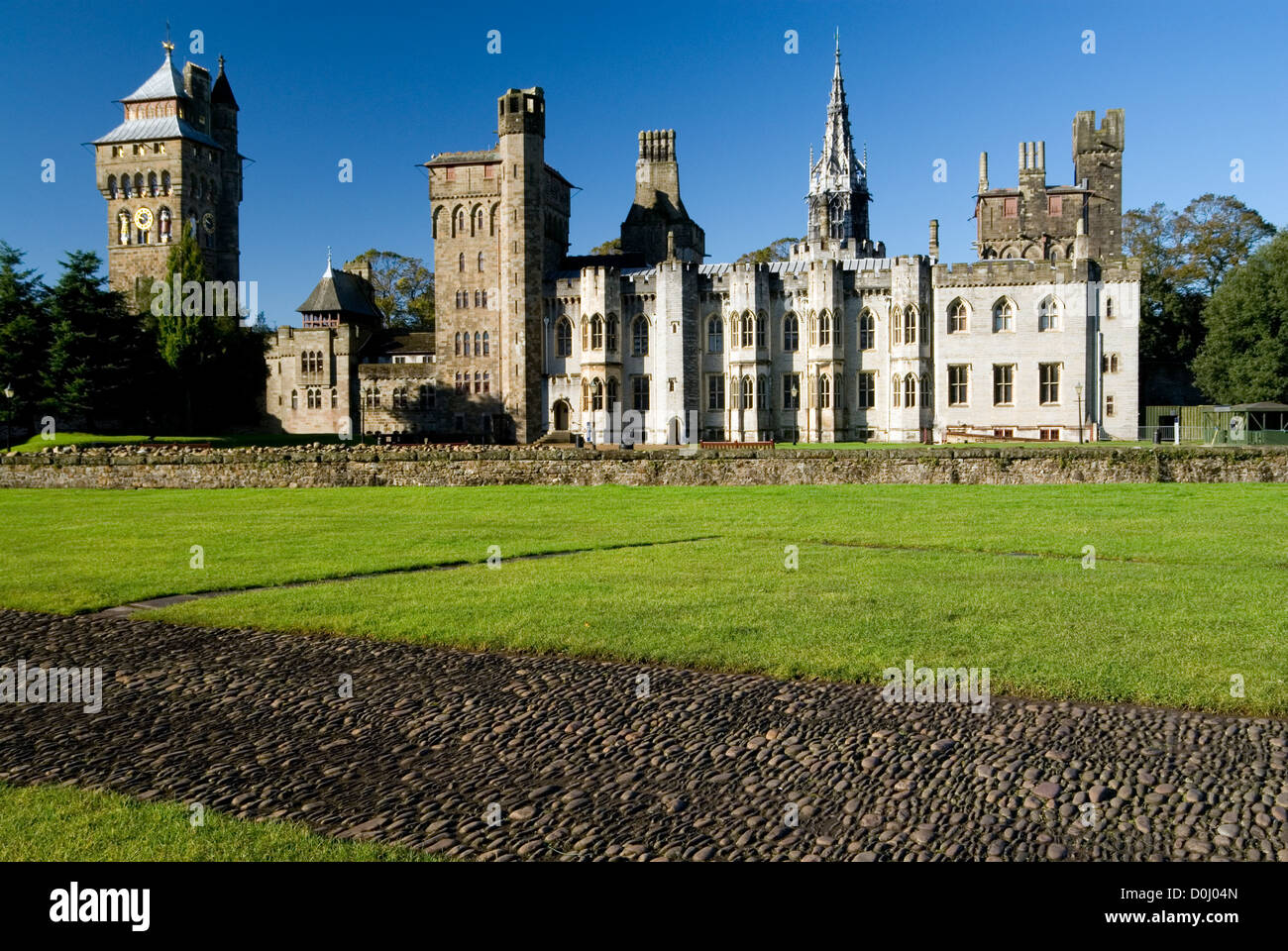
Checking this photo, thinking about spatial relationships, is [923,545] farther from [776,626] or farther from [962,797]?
[962,797]

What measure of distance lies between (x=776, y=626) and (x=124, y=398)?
172ft

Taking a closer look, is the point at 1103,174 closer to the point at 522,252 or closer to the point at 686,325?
the point at 686,325

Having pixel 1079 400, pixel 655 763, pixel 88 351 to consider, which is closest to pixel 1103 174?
pixel 1079 400

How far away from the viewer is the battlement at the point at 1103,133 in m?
67.8

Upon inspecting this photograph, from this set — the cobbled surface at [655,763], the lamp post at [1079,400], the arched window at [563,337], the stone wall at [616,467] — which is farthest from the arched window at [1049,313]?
the cobbled surface at [655,763]

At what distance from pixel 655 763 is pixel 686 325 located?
182 ft

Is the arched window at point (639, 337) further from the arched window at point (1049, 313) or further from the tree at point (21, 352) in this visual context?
the tree at point (21, 352)

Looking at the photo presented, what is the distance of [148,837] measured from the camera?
18.7 ft

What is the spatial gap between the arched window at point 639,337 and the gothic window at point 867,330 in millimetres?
12321

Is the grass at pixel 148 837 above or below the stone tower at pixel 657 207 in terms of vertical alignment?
below

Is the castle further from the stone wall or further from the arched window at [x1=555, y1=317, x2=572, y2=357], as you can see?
the stone wall

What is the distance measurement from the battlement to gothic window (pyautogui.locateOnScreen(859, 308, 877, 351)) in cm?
2083

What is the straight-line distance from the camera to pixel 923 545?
16.6 meters
